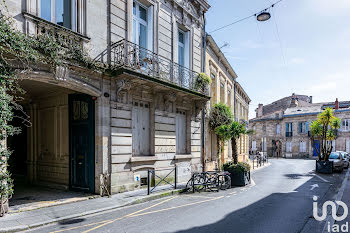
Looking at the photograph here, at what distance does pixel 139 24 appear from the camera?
10547 millimetres

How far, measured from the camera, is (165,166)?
10883 mm

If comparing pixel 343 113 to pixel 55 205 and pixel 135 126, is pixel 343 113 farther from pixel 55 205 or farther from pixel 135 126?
pixel 55 205

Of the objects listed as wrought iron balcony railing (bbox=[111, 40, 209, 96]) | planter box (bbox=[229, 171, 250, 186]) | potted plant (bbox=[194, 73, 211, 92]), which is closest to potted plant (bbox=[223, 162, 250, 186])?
planter box (bbox=[229, 171, 250, 186])

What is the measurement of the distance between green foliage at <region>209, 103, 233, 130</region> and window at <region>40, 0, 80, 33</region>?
29.9 feet

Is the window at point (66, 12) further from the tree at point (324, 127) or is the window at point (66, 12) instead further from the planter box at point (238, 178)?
the tree at point (324, 127)

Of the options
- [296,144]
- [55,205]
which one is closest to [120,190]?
[55,205]

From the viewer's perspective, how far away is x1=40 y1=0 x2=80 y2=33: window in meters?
7.58

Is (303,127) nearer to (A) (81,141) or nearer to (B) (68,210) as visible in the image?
(A) (81,141)

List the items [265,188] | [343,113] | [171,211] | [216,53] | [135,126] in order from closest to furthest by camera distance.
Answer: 1. [171,211]
2. [135,126]
3. [265,188]
4. [216,53]
5. [343,113]

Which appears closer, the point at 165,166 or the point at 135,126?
the point at 135,126

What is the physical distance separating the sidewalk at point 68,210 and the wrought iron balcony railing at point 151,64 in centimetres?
436

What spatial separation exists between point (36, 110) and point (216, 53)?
1154cm

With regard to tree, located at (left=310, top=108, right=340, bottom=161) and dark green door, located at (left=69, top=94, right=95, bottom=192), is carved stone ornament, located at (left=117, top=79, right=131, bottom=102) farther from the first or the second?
tree, located at (left=310, top=108, right=340, bottom=161)

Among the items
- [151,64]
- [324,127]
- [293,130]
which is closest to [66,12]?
[151,64]
